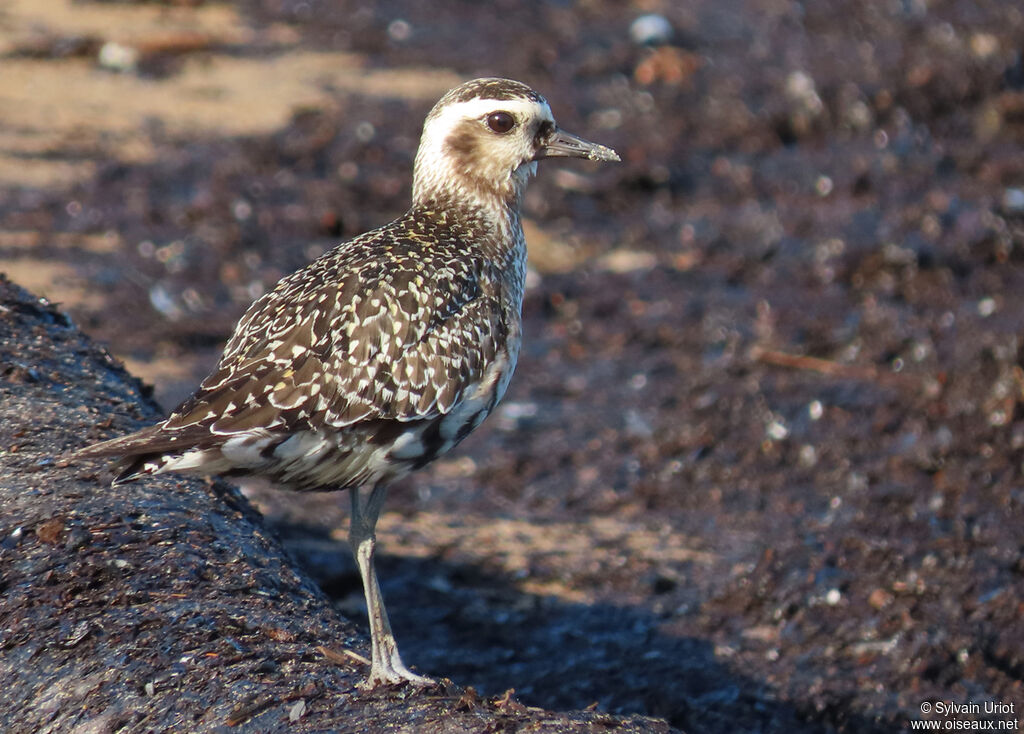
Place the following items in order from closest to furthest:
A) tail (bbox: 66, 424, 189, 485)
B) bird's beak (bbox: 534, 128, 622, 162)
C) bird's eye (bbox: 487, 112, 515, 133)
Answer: tail (bbox: 66, 424, 189, 485) < bird's eye (bbox: 487, 112, 515, 133) < bird's beak (bbox: 534, 128, 622, 162)

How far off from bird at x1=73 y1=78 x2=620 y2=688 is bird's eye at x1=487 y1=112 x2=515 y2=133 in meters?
0.33

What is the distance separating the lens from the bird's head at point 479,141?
5562 mm

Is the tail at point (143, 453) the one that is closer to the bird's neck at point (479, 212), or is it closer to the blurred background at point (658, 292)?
the bird's neck at point (479, 212)

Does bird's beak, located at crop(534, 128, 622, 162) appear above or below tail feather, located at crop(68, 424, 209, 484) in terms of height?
above

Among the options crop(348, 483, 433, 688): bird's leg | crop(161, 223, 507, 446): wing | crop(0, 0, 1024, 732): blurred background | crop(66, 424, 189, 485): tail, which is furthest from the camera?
crop(0, 0, 1024, 732): blurred background

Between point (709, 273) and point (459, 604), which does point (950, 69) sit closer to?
point (709, 273)

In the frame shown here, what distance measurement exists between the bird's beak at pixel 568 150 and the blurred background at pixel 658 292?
2.14 metres

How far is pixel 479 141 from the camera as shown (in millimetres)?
5598

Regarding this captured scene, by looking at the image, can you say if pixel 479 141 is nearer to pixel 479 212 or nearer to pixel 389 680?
pixel 479 212

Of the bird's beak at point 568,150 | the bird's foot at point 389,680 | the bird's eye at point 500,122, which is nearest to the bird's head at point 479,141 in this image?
the bird's eye at point 500,122

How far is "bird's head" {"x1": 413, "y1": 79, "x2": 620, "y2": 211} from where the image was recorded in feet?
18.2

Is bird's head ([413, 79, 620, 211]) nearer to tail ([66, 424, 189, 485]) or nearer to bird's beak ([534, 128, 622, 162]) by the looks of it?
bird's beak ([534, 128, 622, 162])

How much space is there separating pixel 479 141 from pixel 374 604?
1.98m

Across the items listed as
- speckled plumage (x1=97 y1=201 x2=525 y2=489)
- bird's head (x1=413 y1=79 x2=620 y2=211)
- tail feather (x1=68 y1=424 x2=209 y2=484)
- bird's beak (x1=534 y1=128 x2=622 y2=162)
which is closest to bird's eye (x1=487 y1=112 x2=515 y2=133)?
bird's head (x1=413 y1=79 x2=620 y2=211)
